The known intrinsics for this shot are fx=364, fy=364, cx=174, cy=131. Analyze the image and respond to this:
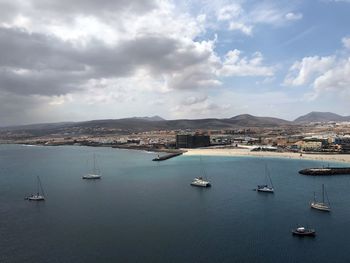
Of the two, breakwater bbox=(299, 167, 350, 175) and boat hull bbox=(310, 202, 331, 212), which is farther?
breakwater bbox=(299, 167, 350, 175)

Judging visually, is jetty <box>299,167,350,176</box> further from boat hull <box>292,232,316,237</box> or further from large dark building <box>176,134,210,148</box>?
large dark building <box>176,134,210,148</box>

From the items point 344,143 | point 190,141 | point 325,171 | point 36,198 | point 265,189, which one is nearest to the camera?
point 36,198

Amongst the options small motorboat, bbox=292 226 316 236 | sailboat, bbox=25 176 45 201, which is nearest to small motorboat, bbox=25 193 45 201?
sailboat, bbox=25 176 45 201

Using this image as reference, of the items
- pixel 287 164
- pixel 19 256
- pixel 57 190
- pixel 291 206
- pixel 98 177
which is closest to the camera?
pixel 19 256

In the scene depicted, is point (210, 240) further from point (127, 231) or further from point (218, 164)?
point (218, 164)

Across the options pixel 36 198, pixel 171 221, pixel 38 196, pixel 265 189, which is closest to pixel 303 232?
pixel 171 221

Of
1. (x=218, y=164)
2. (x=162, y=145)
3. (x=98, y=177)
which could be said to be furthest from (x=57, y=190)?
(x=162, y=145)

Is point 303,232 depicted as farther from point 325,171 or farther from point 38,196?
point 325,171

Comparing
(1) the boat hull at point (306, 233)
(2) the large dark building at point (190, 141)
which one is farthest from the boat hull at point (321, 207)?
(2) the large dark building at point (190, 141)
